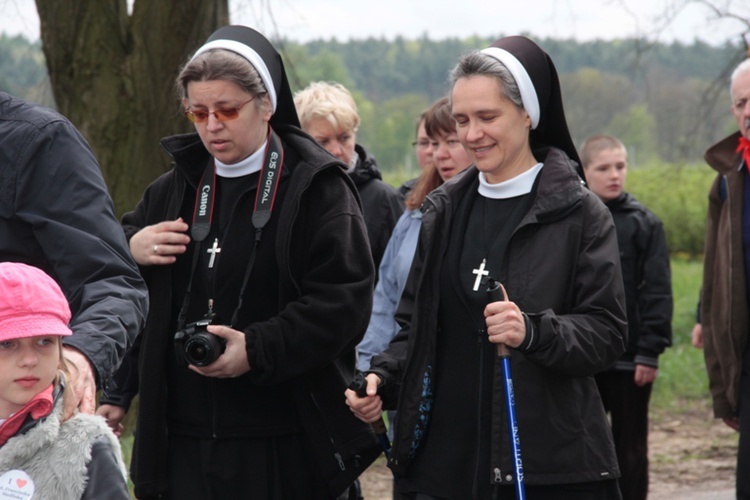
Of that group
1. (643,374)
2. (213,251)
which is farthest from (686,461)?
(213,251)

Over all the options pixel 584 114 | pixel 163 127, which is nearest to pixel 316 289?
pixel 163 127

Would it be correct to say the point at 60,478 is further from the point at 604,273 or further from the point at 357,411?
the point at 604,273

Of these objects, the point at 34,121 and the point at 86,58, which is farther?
the point at 86,58

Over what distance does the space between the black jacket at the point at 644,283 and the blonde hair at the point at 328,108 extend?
6.66 feet

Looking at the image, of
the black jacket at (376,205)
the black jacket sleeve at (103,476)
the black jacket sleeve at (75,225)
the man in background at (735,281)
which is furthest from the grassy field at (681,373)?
the black jacket sleeve at (103,476)

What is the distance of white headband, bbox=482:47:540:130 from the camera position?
3.90m

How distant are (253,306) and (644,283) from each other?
356 centimetres

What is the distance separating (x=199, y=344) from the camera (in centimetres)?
376

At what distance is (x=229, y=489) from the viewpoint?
3.99m

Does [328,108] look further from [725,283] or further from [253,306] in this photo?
[725,283]

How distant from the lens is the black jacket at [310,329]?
3.94 metres

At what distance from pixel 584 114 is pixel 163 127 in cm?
4555

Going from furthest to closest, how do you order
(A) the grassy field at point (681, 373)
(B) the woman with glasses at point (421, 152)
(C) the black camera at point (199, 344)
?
(A) the grassy field at point (681, 373) < (B) the woman with glasses at point (421, 152) < (C) the black camera at point (199, 344)

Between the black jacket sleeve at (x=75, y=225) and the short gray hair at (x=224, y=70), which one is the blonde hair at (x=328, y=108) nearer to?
the short gray hair at (x=224, y=70)
